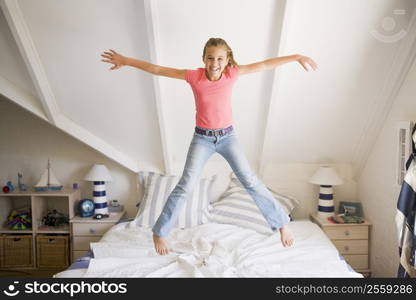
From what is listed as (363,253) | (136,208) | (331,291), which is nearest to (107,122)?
(136,208)

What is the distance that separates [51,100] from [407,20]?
247cm

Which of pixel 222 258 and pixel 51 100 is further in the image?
pixel 51 100

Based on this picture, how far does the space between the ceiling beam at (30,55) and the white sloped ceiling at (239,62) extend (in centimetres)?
3

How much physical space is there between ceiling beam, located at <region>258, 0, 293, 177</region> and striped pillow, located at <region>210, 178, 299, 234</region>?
301 millimetres

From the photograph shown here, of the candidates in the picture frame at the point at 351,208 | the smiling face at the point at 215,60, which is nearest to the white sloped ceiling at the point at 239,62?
the picture frame at the point at 351,208

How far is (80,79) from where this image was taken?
2768 mm

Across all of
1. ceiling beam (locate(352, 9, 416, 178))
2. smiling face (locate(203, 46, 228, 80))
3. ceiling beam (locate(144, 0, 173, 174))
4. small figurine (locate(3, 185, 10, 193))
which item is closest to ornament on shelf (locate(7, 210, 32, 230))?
small figurine (locate(3, 185, 10, 193))

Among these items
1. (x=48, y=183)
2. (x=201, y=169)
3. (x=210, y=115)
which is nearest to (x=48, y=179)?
(x=48, y=183)

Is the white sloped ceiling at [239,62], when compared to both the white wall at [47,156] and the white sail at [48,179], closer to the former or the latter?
the white wall at [47,156]

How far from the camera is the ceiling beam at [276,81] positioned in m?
2.19

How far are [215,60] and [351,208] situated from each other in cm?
232

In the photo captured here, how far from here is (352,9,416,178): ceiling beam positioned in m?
2.50

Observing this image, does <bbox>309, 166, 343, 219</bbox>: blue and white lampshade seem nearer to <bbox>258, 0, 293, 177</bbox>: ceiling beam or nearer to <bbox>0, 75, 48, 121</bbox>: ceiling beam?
<bbox>258, 0, 293, 177</bbox>: ceiling beam

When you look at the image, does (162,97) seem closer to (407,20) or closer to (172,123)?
(172,123)
